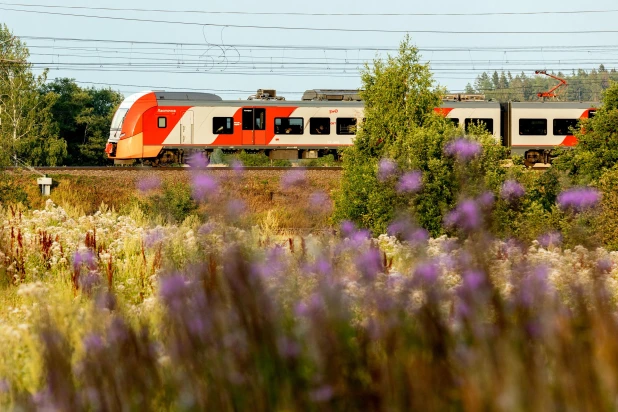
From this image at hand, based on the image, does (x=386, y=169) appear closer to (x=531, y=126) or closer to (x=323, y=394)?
(x=323, y=394)

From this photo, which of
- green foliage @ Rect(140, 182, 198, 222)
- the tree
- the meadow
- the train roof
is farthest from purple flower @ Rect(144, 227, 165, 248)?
the tree

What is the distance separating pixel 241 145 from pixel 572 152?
1298cm

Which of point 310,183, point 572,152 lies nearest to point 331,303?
point 572,152

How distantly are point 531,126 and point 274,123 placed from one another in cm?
1003

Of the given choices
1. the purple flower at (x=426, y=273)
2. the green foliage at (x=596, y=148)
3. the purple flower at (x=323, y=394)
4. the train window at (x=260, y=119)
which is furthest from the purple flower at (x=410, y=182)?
the train window at (x=260, y=119)

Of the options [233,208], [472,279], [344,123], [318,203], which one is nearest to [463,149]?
[318,203]

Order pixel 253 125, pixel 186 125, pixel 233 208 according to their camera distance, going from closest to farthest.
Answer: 1. pixel 233 208
2. pixel 186 125
3. pixel 253 125

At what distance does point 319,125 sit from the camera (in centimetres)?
3600

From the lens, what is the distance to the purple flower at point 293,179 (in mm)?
28878

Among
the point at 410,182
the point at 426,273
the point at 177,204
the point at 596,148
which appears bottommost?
the point at 426,273

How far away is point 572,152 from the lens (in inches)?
1099

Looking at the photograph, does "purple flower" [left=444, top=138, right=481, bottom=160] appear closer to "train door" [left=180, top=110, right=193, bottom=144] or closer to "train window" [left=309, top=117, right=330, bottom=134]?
"train window" [left=309, top=117, right=330, bottom=134]

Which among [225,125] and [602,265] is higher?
[225,125]

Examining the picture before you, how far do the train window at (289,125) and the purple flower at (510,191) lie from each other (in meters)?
17.1
